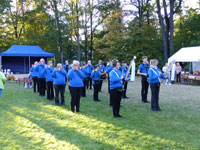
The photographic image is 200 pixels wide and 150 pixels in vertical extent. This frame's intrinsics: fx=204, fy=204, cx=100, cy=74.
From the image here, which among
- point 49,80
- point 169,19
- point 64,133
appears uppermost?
point 169,19

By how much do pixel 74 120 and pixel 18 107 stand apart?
2.67 metres

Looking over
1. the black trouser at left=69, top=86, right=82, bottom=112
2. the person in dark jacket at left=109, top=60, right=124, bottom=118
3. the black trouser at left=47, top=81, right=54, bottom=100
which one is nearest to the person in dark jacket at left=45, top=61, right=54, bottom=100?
the black trouser at left=47, top=81, right=54, bottom=100

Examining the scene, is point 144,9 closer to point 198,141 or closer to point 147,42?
point 147,42

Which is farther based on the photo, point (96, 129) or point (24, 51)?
point (24, 51)

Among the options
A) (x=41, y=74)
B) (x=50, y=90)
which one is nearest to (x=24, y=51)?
(x=41, y=74)

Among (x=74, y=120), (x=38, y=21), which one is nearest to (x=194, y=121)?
(x=74, y=120)

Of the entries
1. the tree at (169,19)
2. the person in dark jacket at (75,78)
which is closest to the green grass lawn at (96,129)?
the person in dark jacket at (75,78)

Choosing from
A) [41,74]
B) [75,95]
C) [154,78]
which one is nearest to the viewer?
[75,95]

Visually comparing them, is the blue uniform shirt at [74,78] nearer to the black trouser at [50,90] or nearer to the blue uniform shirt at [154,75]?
the blue uniform shirt at [154,75]

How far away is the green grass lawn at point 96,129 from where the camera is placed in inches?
158

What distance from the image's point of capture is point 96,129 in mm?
4879

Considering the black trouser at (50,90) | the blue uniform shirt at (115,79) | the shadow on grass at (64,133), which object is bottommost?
the shadow on grass at (64,133)

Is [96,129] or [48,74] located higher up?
[48,74]

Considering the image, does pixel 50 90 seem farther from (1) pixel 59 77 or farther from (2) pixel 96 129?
(2) pixel 96 129
